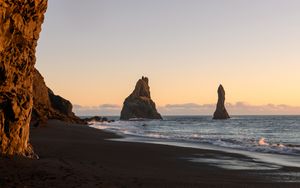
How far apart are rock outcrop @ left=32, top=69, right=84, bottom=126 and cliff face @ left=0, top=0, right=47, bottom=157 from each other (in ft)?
79.2

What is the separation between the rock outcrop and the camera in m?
44.2

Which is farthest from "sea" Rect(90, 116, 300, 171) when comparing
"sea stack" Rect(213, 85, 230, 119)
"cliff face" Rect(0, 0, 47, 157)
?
"sea stack" Rect(213, 85, 230, 119)

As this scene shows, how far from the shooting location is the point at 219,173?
14305 millimetres

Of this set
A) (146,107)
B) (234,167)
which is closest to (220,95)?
(146,107)

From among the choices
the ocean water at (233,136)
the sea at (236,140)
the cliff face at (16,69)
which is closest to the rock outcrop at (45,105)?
the ocean water at (233,136)

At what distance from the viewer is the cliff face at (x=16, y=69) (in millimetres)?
12312

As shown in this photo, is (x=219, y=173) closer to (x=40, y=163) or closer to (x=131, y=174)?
(x=131, y=174)

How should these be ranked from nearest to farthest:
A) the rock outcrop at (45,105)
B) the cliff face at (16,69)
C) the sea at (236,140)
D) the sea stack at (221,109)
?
the cliff face at (16,69) < the sea at (236,140) < the rock outcrop at (45,105) < the sea stack at (221,109)

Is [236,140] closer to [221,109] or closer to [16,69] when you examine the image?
[16,69]

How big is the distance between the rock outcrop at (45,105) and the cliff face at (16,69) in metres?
24.1

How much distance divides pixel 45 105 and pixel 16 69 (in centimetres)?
5680

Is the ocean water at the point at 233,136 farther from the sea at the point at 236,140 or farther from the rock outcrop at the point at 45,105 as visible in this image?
the rock outcrop at the point at 45,105

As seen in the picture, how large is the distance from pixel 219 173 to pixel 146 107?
183419 millimetres

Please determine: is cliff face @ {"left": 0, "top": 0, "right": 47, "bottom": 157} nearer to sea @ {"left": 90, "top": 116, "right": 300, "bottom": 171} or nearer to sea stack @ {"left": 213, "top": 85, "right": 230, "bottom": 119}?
sea @ {"left": 90, "top": 116, "right": 300, "bottom": 171}
